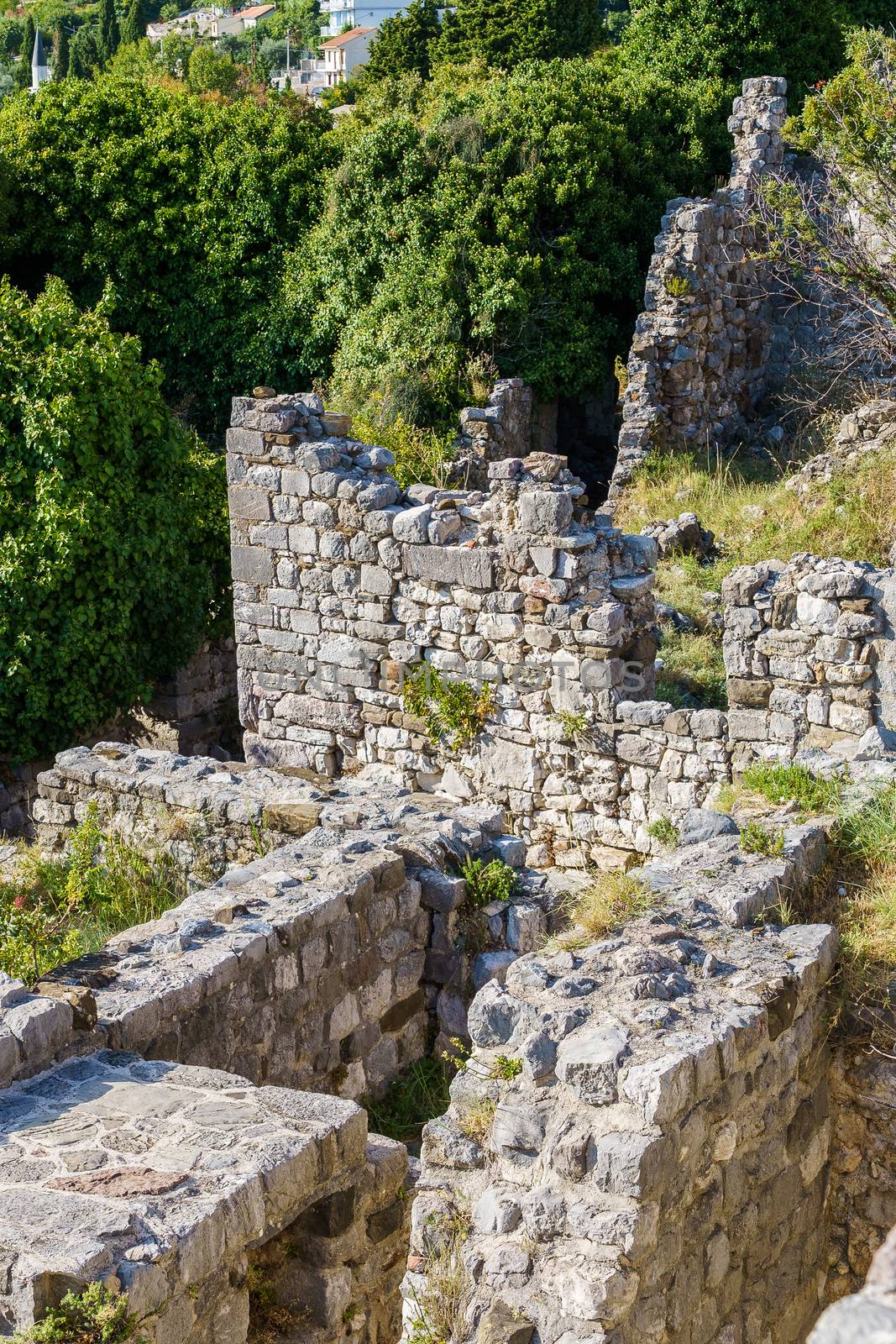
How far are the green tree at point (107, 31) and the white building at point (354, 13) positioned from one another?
23345 mm

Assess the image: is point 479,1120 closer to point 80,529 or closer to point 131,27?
point 80,529

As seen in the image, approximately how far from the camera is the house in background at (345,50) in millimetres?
70312

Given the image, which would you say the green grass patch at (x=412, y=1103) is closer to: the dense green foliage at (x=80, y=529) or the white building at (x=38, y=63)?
the dense green foliage at (x=80, y=529)

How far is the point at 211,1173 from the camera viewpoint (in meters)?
4.43

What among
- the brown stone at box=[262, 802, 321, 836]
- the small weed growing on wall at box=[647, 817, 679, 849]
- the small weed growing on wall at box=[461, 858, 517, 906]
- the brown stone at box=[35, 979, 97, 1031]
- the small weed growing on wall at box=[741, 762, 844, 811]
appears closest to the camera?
the brown stone at box=[35, 979, 97, 1031]

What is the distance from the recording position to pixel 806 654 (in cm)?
838

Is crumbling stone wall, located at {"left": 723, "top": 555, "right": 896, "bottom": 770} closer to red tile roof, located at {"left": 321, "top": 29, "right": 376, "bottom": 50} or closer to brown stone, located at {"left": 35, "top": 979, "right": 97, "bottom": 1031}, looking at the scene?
brown stone, located at {"left": 35, "top": 979, "right": 97, "bottom": 1031}

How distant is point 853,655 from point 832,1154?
3.24 meters

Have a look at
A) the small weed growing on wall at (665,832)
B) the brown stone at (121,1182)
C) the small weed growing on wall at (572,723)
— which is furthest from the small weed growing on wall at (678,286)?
the brown stone at (121,1182)

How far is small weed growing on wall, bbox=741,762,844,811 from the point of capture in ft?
21.2

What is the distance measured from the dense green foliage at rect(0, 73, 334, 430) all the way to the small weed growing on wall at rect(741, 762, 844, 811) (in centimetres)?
1176

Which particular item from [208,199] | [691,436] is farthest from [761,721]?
[208,199]

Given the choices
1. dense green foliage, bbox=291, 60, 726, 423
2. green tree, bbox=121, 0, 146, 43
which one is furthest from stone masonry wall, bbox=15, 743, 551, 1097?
green tree, bbox=121, 0, 146, 43

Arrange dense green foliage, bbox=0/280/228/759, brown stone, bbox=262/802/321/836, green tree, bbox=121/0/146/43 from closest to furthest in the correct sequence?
1. brown stone, bbox=262/802/321/836
2. dense green foliage, bbox=0/280/228/759
3. green tree, bbox=121/0/146/43
